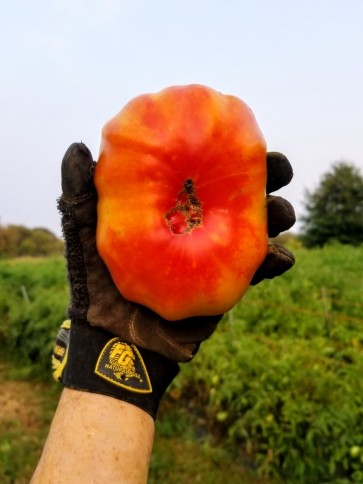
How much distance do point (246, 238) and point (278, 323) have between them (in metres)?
4.15

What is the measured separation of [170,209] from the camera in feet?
4.25

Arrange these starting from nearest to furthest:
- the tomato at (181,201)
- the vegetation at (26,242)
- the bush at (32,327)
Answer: the tomato at (181,201) < the bush at (32,327) < the vegetation at (26,242)

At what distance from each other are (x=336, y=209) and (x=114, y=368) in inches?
858

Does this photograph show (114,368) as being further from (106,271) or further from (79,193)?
(79,193)

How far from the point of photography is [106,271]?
Result: 142 centimetres

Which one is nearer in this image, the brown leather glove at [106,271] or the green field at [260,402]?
the brown leather glove at [106,271]

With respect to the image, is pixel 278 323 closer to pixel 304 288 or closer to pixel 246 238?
pixel 304 288

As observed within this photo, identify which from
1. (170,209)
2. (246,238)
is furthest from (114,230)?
(246,238)

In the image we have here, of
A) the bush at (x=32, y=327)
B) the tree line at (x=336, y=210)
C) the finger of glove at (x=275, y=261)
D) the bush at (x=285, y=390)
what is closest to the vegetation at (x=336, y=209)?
the tree line at (x=336, y=210)

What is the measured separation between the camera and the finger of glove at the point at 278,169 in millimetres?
1438

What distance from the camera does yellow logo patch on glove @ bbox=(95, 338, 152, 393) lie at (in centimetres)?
131

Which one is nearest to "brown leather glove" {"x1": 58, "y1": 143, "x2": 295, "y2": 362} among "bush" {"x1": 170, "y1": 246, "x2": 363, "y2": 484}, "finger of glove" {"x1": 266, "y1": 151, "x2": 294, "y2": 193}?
"finger of glove" {"x1": 266, "y1": 151, "x2": 294, "y2": 193}

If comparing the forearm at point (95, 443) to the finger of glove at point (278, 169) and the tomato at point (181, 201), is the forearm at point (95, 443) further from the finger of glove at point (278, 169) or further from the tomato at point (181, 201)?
the finger of glove at point (278, 169)

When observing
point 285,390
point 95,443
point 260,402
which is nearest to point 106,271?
point 95,443
